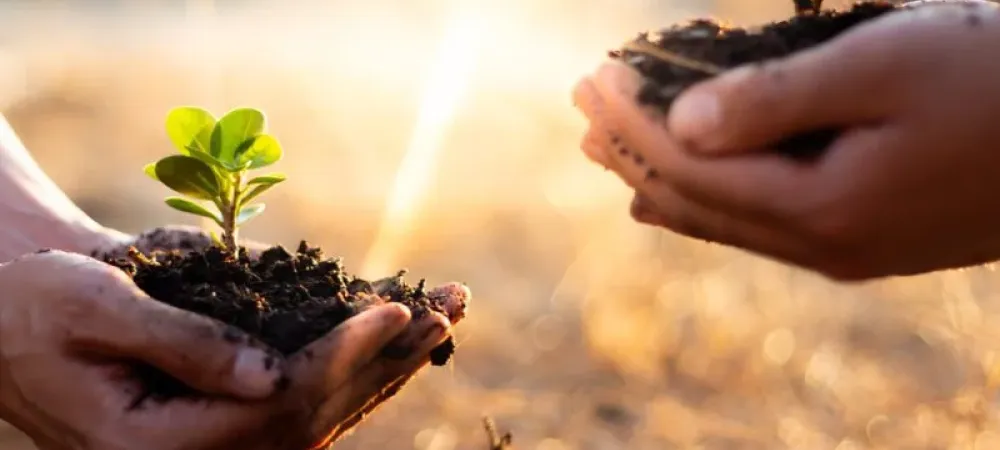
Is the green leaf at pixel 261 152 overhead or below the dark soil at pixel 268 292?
overhead

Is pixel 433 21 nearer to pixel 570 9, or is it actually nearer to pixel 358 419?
pixel 570 9

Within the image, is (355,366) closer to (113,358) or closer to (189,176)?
(113,358)

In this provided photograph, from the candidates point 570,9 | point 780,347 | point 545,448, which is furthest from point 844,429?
point 570,9

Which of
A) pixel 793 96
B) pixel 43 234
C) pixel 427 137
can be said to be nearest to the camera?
pixel 793 96

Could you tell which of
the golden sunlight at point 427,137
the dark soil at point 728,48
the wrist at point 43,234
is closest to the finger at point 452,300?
the dark soil at point 728,48

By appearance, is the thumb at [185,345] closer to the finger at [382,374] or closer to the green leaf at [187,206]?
the finger at [382,374]

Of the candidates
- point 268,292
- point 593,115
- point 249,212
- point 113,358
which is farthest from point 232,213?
point 593,115
